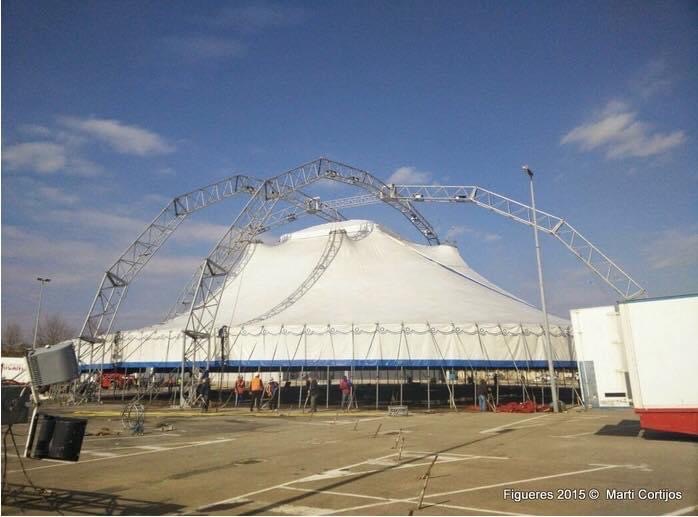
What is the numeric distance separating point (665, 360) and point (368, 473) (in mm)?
6183

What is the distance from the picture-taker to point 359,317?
2455 cm

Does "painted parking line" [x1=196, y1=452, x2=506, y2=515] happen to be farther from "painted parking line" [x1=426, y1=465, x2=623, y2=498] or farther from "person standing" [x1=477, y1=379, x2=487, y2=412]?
"person standing" [x1=477, y1=379, x2=487, y2=412]

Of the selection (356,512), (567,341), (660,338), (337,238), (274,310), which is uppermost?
(337,238)

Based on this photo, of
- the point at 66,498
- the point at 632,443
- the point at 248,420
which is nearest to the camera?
the point at 66,498

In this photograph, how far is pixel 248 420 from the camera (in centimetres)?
1884

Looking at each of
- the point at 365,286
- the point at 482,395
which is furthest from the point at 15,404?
the point at 365,286

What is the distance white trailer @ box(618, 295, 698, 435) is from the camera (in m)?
10.0

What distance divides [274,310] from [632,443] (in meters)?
18.6

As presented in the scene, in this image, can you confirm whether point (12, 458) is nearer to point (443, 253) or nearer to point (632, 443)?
point (632, 443)

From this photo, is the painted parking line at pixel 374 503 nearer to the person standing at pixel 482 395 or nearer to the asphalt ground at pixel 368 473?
the asphalt ground at pixel 368 473

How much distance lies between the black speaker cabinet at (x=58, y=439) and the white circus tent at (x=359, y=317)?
1751 centimetres

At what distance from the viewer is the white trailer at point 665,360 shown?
10047 mm

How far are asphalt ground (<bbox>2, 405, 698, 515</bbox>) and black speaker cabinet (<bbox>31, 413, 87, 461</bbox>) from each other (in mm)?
833

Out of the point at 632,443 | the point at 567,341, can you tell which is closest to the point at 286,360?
the point at 567,341
